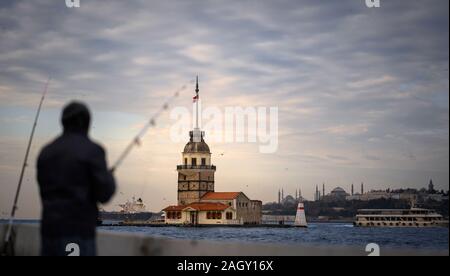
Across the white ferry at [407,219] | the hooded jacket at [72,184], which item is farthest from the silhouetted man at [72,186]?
the white ferry at [407,219]

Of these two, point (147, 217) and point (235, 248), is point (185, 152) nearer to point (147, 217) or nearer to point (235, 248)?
point (147, 217)

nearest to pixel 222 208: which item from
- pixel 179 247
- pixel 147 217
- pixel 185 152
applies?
pixel 185 152

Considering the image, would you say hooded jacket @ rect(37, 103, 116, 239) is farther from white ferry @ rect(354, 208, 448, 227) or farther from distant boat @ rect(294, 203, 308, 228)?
white ferry @ rect(354, 208, 448, 227)

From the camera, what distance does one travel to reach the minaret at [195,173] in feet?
350

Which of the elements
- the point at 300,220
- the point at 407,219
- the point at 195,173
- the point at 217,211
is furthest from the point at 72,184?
the point at 407,219

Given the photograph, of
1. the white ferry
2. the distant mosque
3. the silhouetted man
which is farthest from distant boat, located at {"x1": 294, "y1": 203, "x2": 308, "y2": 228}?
the silhouetted man

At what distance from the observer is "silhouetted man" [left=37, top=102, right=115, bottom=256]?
5023 mm

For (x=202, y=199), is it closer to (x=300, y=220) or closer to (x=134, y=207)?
(x=300, y=220)

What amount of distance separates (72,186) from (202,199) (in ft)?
335

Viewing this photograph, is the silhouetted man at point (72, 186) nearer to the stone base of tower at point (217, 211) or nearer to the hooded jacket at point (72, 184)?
the hooded jacket at point (72, 184)

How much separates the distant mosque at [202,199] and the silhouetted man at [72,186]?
3795 inches
